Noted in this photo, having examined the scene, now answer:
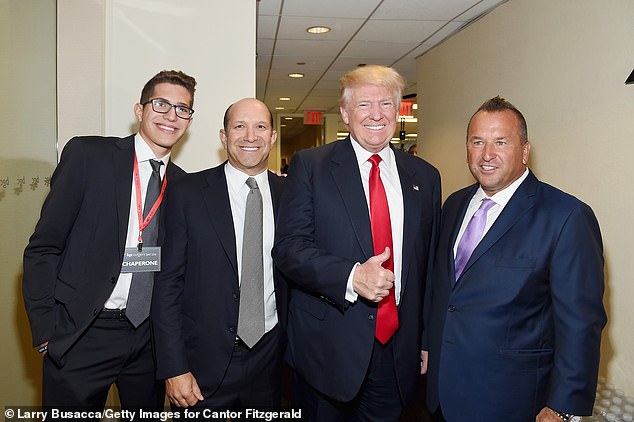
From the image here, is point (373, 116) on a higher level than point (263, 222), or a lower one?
higher

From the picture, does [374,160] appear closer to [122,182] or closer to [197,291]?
[197,291]

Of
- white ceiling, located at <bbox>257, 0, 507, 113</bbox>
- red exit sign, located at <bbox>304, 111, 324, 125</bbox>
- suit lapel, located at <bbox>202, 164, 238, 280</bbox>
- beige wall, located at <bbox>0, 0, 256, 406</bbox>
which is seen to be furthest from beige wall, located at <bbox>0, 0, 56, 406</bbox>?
red exit sign, located at <bbox>304, 111, 324, 125</bbox>

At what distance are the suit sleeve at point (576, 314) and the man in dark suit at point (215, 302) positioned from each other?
111cm

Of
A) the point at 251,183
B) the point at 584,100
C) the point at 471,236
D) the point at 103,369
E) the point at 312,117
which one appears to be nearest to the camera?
the point at 471,236

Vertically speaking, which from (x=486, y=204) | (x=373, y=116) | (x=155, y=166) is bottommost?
(x=486, y=204)

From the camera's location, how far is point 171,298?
2199 mm

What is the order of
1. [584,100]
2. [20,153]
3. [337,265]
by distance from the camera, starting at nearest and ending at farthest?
[337,265], [20,153], [584,100]

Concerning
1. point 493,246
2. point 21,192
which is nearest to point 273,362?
point 493,246

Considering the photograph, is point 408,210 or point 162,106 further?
point 162,106

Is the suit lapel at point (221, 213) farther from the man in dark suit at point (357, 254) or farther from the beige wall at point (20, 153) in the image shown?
the beige wall at point (20, 153)

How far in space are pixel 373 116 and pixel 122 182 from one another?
1.11m

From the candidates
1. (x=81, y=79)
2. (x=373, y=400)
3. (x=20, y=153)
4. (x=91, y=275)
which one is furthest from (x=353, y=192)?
(x=81, y=79)

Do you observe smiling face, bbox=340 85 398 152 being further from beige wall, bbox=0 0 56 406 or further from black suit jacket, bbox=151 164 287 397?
beige wall, bbox=0 0 56 406

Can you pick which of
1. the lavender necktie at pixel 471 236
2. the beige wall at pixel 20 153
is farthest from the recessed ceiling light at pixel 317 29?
the lavender necktie at pixel 471 236
